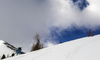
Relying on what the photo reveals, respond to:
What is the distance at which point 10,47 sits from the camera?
27.9 meters

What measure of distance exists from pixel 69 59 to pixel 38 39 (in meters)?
14.3

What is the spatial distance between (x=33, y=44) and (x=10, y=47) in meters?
12.9

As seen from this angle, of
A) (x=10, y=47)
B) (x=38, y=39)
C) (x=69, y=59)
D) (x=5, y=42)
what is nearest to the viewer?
(x=69, y=59)

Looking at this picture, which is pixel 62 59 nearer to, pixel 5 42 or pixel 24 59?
pixel 24 59

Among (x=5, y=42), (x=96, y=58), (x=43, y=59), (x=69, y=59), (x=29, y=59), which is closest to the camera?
(x=96, y=58)

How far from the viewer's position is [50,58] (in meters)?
3.30

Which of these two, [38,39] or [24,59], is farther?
[38,39]

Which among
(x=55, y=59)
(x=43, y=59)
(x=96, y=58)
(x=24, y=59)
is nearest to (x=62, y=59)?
(x=55, y=59)

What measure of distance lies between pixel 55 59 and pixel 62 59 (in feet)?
0.64

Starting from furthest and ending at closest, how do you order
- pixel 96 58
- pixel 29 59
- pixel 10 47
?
1. pixel 10 47
2. pixel 29 59
3. pixel 96 58

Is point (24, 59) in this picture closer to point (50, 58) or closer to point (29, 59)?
point (29, 59)

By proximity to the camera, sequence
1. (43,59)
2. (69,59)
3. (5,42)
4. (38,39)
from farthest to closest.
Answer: (5,42) < (38,39) < (43,59) < (69,59)

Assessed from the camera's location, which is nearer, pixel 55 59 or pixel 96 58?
pixel 96 58

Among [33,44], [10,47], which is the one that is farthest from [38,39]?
[10,47]
